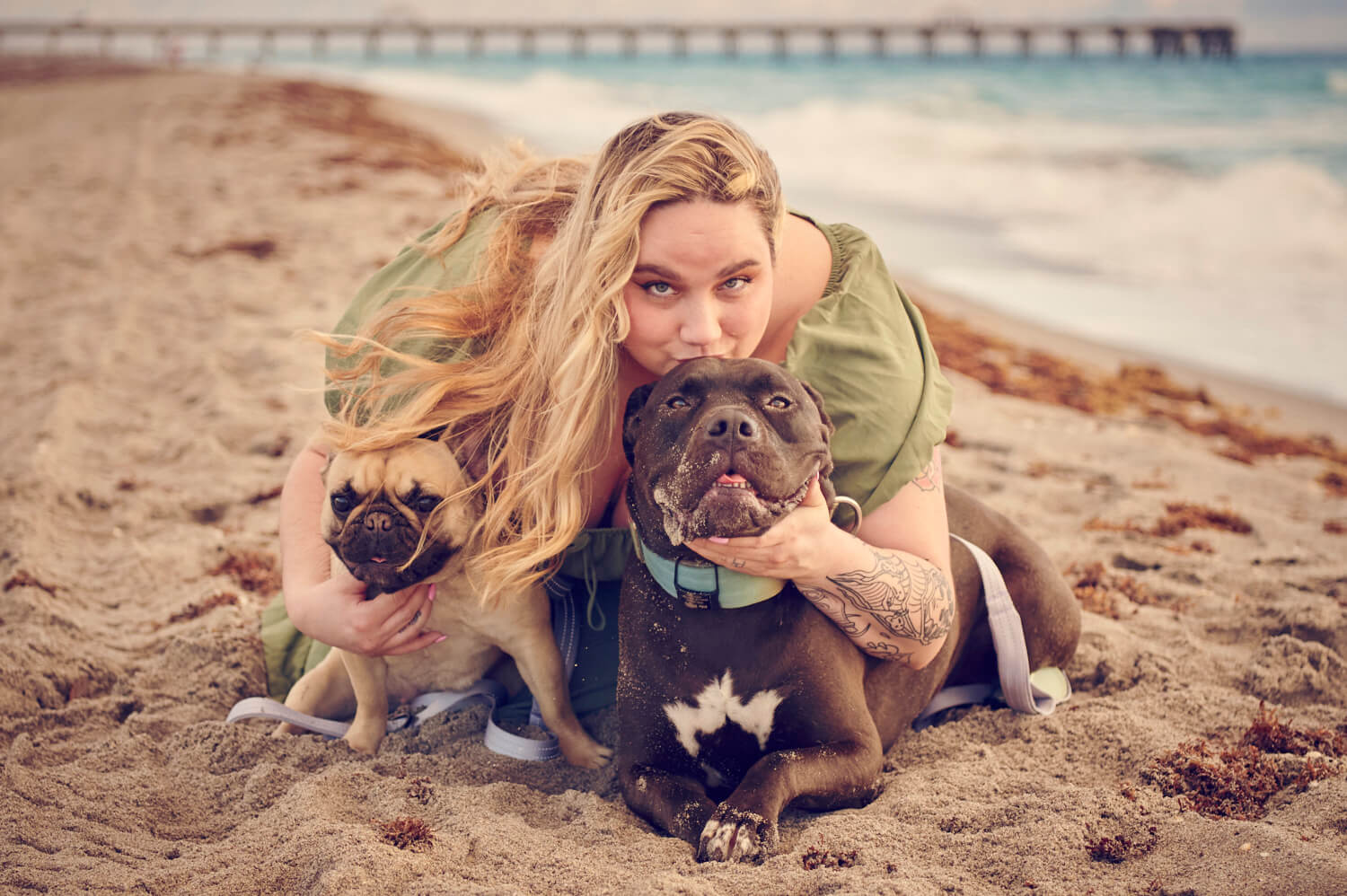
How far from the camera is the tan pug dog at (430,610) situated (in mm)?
2787

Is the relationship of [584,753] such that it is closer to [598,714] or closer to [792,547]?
[598,714]

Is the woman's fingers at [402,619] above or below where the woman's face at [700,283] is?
below

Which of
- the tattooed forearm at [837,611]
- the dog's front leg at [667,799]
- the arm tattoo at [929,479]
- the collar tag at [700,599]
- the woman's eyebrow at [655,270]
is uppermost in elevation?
the woman's eyebrow at [655,270]

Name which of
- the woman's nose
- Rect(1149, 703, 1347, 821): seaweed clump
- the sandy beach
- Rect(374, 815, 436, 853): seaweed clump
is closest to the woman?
the woman's nose

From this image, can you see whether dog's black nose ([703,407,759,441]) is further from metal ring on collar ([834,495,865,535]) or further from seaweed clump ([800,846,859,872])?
seaweed clump ([800,846,859,872])

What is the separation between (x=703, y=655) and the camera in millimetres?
2596

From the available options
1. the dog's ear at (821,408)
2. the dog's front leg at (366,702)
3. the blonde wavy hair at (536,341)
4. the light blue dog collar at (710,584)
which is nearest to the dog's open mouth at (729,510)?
the light blue dog collar at (710,584)

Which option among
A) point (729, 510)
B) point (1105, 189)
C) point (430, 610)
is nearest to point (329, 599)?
point (430, 610)

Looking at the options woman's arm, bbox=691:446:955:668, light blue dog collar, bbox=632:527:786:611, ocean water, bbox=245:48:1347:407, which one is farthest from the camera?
ocean water, bbox=245:48:1347:407

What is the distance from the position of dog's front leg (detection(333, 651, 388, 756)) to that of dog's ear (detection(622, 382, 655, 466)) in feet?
3.42

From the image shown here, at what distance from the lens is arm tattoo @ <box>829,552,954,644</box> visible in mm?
2576

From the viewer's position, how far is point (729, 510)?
91.4 inches

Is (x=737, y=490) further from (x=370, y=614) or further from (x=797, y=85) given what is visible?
(x=797, y=85)

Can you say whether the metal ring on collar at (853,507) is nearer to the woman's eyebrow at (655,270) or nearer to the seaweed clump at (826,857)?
the woman's eyebrow at (655,270)
